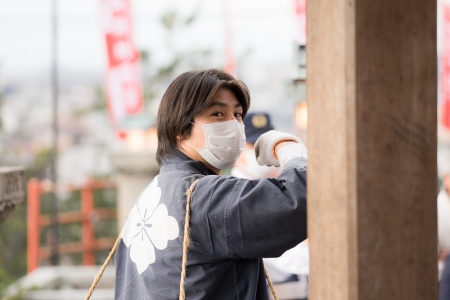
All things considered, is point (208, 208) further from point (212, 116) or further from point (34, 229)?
point (34, 229)

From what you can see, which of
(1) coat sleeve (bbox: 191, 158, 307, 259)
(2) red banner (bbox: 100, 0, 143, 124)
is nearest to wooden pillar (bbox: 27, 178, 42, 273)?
(2) red banner (bbox: 100, 0, 143, 124)

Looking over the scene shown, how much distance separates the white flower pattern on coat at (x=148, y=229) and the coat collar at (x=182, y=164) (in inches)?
3.0

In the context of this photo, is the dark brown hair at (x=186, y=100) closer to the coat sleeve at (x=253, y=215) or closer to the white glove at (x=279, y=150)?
the white glove at (x=279, y=150)

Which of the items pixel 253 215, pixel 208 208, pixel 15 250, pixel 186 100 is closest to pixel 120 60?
pixel 15 250

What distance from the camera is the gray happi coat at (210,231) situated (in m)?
1.64

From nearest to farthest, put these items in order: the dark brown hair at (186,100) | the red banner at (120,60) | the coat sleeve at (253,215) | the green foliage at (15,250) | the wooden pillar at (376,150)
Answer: the wooden pillar at (376,150) → the coat sleeve at (253,215) → the dark brown hair at (186,100) → the red banner at (120,60) → the green foliage at (15,250)

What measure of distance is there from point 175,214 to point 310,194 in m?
0.54

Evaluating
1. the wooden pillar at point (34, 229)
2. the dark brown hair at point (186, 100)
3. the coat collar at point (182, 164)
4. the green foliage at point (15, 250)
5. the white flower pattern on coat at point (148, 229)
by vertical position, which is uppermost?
the dark brown hair at point (186, 100)

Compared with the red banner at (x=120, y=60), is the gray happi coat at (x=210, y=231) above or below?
below

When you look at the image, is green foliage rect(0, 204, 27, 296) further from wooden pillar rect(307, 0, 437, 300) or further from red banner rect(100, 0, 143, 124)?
wooden pillar rect(307, 0, 437, 300)

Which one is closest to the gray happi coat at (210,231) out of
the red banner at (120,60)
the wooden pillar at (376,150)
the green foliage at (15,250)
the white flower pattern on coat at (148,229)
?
the white flower pattern on coat at (148,229)

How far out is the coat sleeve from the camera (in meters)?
1.62

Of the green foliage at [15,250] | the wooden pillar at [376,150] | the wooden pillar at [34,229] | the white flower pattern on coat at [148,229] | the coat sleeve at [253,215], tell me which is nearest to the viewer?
A: the wooden pillar at [376,150]

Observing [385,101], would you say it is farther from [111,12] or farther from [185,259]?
[111,12]
